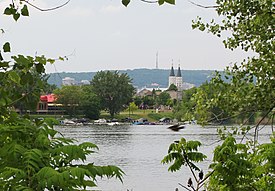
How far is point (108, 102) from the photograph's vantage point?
9638cm

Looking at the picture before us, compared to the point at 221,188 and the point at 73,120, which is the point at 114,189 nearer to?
the point at 221,188

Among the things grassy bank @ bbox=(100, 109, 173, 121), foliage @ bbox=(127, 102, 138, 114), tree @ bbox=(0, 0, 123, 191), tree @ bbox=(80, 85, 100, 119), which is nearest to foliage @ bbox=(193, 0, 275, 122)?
tree @ bbox=(0, 0, 123, 191)

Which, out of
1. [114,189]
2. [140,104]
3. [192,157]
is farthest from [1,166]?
[140,104]

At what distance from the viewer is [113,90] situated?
102 m

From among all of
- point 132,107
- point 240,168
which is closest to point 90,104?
point 132,107

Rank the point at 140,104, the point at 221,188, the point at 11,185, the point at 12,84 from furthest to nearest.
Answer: the point at 140,104
the point at 221,188
the point at 12,84
the point at 11,185

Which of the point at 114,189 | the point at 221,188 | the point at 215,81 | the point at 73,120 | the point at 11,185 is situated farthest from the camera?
the point at 73,120

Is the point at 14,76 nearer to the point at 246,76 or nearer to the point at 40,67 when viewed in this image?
the point at 40,67

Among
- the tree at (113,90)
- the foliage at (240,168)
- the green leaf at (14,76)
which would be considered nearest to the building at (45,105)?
the green leaf at (14,76)

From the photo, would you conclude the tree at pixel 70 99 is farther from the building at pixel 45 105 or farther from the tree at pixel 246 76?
the tree at pixel 246 76

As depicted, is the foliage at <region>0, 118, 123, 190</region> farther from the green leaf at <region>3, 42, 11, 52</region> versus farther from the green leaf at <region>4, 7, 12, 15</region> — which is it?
the green leaf at <region>4, 7, 12, 15</region>

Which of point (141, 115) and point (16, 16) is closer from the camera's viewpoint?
point (16, 16)

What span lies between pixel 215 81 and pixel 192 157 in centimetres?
343

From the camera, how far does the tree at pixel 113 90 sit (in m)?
97.2
